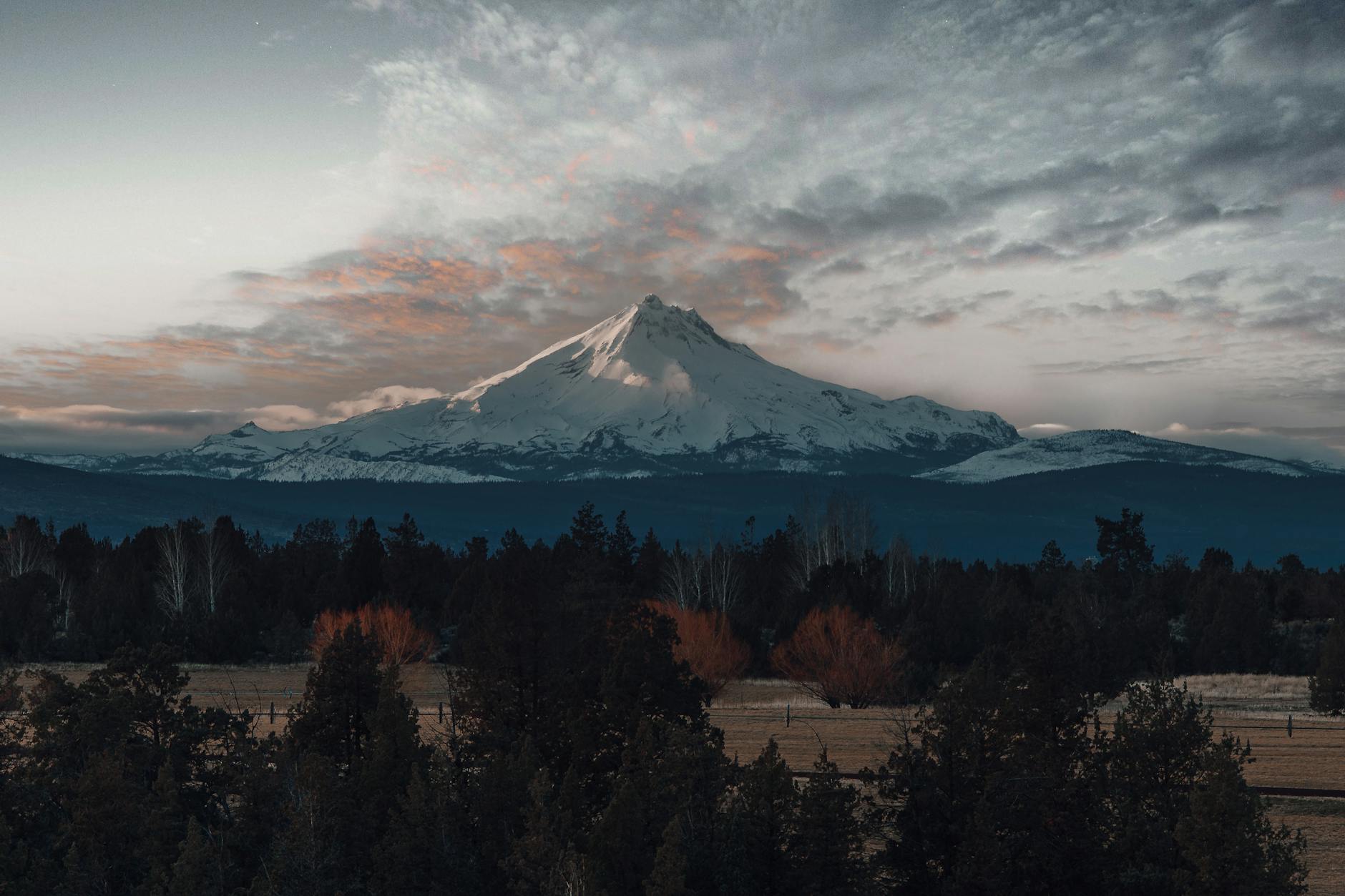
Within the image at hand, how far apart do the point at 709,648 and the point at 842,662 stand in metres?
7.59

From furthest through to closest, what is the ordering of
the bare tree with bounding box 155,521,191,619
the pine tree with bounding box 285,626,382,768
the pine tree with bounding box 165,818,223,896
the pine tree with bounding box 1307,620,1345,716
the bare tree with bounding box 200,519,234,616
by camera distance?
the bare tree with bounding box 200,519,234,616 → the bare tree with bounding box 155,521,191,619 → the pine tree with bounding box 1307,620,1345,716 → the pine tree with bounding box 285,626,382,768 → the pine tree with bounding box 165,818,223,896

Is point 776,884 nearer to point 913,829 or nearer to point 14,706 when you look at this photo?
point 913,829

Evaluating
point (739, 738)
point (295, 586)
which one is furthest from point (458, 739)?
point (295, 586)

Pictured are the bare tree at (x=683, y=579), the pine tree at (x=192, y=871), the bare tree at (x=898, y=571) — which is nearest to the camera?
the pine tree at (x=192, y=871)

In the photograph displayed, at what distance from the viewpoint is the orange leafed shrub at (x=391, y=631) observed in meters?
63.6

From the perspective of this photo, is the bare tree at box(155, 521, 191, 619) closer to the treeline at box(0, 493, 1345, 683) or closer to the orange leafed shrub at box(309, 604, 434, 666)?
the treeline at box(0, 493, 1345, 683)

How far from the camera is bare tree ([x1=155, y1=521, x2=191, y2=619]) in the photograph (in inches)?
3342

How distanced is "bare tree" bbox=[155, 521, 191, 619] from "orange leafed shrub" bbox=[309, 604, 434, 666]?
18.7 m

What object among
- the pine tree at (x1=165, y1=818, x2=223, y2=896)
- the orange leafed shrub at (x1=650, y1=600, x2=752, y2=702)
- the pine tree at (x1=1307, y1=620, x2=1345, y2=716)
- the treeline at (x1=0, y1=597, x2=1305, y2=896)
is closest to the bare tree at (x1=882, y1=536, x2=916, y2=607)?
the orange leafed shrub at (x1=650, y1=600, x2=752, y2=702)

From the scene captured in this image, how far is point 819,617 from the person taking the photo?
A: 219ft

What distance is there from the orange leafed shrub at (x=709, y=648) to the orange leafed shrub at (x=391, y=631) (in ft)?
53.0

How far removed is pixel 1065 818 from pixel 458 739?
1531 centimetres

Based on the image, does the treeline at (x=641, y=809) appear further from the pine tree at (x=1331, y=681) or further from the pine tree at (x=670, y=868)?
the pine tree at (x=1331, y=681)

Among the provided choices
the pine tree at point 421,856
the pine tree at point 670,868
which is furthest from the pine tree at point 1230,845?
the pine tree at point 421,856
